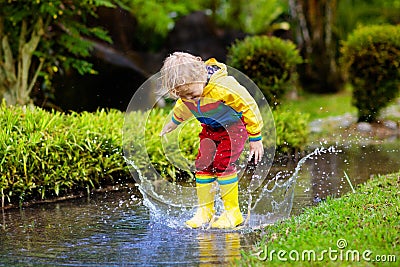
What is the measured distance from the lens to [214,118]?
441 cm

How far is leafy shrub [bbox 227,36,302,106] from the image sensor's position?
8273mm

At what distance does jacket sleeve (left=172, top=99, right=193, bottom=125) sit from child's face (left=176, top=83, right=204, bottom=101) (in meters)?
0.28

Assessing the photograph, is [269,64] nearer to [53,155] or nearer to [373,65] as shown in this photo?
[373,65]

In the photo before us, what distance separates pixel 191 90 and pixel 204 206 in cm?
94

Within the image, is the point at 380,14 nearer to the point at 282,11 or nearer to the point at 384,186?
the point at 282,11

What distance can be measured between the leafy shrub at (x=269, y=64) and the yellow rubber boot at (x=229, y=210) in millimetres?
3880

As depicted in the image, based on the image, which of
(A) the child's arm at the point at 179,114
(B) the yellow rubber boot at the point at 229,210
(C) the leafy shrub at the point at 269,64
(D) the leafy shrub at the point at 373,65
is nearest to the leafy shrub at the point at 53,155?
(A) the child's arm at the point at 179,114

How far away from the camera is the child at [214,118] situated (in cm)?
420

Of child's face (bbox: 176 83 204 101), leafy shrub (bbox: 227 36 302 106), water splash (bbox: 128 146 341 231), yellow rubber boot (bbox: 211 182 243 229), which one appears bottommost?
water splash (bbox: 128 146 341 231)

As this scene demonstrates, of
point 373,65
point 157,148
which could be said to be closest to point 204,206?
point 157,148

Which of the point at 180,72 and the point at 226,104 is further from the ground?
the point at 180,72

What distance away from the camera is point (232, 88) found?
4297 mm

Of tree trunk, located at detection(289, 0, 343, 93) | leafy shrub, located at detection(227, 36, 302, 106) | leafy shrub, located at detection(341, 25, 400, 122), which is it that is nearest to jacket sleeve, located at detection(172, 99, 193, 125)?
leafy shrub, located at detection(227, 36, 302, 106)
